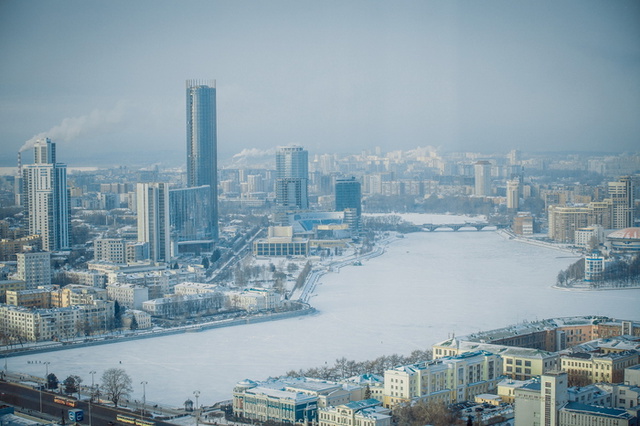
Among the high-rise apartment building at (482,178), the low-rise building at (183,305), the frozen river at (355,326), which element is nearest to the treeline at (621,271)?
the frozen river at (355,326)

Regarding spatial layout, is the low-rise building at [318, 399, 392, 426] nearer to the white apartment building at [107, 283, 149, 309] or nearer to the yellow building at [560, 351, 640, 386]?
the yellow building at [560, 351, 640, 386]

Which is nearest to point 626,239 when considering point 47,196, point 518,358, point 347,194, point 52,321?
point 347,194

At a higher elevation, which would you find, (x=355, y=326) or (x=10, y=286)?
(x=10, y=286)

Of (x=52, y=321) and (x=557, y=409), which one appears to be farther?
(x=52, y=321)

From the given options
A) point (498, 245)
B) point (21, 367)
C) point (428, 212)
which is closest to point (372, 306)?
point (21, 367)

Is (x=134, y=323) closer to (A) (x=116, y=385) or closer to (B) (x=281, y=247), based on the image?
(A) (x=116, y=385)

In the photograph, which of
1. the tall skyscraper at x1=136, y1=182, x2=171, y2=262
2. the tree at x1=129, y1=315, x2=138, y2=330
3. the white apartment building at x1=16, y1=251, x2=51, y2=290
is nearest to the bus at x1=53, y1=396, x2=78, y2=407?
the tree at x1=129, y1=315, x2=138, y2=330

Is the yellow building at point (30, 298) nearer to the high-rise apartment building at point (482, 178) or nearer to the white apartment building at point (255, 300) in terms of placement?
the white apartment building at point (255, 300)
